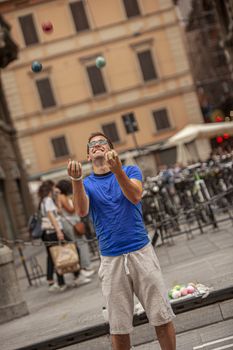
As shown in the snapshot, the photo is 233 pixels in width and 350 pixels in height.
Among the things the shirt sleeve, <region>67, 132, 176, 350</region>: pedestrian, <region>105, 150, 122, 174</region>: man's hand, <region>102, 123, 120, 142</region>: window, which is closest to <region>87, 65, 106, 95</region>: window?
<region>102, 123, 120, 142</region>: window

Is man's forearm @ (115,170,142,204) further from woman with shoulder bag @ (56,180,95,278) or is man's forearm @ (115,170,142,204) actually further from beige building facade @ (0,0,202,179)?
beige building facade @ (0,0,202,179)

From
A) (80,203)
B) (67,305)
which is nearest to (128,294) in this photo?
(80,203)

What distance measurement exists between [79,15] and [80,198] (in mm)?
33614

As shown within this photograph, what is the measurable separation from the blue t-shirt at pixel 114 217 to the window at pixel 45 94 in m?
32.4

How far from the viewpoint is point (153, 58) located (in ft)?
120

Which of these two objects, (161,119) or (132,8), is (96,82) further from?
(132,8)

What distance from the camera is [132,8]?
36875 millimetres

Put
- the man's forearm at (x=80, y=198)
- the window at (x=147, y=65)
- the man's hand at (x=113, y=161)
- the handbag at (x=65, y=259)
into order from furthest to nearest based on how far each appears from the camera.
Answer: the window at (x=147, y=65) < the handbag at (x=65, y=259) < the man's forearm at (x=80, y=198) < the man's hand at (x=113, y=161)

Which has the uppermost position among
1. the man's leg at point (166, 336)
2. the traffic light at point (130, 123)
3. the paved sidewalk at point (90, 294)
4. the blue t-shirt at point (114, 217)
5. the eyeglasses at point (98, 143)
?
the traffic light at point (130, 123)

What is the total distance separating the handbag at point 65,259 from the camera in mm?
9578

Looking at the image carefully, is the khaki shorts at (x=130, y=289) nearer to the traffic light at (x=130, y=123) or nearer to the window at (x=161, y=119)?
the traffic light at (x=130, y=123)

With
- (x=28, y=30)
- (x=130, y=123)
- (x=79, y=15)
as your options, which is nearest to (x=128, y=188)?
(x=130, y=123)

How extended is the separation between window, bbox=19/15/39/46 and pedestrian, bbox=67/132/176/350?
3335 cm

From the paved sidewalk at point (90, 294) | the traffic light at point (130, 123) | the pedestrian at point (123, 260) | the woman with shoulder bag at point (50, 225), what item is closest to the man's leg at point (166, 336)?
the pedestrian at point (123, 260)
